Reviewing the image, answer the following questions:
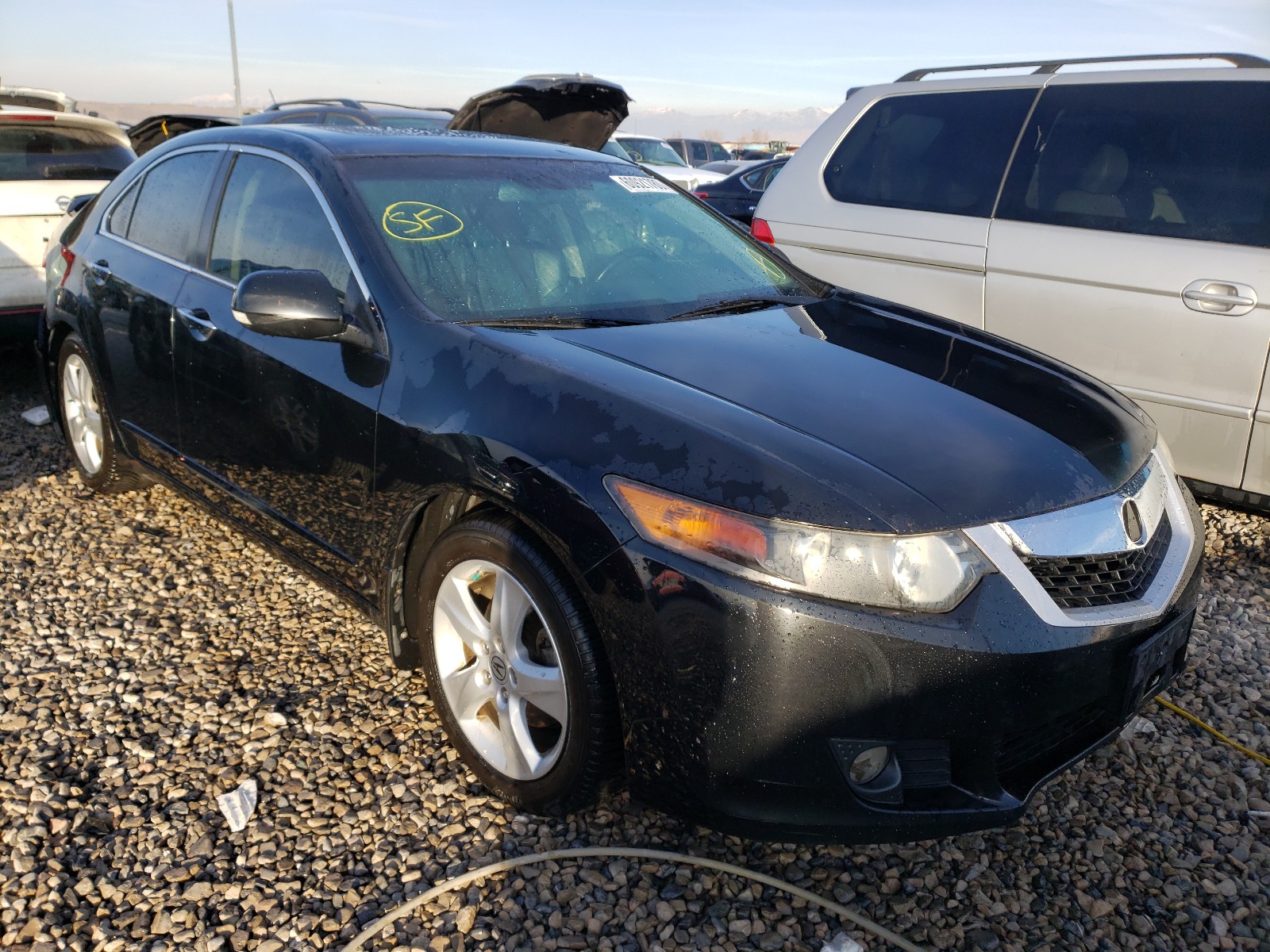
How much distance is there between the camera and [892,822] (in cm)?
202

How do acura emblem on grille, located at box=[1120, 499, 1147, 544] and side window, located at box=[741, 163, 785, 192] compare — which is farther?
side window, located at box=[741, 163, 785, 192]

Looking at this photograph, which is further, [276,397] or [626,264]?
[626,264]

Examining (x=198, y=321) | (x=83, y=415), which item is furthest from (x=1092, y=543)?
(x=83, y=415)

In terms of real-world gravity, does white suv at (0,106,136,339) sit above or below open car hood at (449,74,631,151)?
below

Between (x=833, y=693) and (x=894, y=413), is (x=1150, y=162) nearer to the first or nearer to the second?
(x=894, y=413)

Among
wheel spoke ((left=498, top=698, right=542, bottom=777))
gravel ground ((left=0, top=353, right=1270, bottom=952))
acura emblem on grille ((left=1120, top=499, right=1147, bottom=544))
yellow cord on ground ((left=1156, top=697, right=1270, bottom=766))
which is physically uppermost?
acura emblem on grille ((left=1120, top=499, right=1147, bottom=544))

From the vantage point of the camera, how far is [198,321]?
3.30m

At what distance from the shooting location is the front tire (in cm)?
221

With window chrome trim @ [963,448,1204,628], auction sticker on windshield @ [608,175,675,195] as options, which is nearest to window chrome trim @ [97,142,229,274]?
auction sticker on windshield @ [608,175,675,195]

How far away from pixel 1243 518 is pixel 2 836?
4693 millimetres

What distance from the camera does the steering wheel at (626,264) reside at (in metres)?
3.03

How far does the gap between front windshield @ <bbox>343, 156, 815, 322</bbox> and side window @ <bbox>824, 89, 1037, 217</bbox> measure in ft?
5.13

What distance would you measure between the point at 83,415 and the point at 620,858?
330 cm

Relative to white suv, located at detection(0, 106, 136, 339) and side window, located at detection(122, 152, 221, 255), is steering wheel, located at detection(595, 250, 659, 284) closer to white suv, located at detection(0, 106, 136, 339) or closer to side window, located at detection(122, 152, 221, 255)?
side window, located at detection(122, 152, 221, 255)
